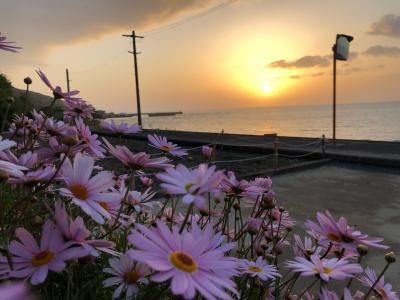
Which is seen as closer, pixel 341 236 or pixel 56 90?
pixel 341 236

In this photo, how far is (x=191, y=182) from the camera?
24.5 inches

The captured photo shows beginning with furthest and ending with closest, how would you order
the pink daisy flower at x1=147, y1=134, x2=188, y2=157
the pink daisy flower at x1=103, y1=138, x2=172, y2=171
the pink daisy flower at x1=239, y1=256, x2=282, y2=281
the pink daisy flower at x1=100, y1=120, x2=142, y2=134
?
the pink daisy flower at x1=100, y1=120, x2=142, y2=134, the pink daisy flower at x1=147, y1=134, x2=188, y2=157, the pink daisy flower at x1=239, y1=256, x2=282, y2=281, the pink daisy flower at x1=103, y1=138, x2=172, y2=171

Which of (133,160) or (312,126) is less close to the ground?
(133,160)

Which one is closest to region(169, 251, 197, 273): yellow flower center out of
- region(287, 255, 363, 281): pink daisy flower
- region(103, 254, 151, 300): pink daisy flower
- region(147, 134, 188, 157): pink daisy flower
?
region(103, 254, 151, 300): pink daisy flower

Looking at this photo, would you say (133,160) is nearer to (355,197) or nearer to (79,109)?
(79,109)

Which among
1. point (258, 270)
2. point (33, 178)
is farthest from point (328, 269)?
point (33, 178)

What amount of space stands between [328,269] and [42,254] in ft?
1.96

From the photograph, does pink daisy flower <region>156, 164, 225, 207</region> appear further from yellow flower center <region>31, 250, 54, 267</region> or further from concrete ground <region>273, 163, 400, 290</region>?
concrete ground <region>273, 163, 400, 290</region>

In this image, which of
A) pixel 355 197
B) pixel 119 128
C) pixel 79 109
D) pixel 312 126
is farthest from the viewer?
pixel 312 126

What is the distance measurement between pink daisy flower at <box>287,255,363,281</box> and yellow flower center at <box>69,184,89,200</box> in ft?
1.50

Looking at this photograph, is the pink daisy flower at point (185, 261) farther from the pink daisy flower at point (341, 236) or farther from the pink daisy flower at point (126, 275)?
the pink daisy flower at point (341, 236)

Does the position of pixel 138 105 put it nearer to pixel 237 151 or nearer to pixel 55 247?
pixel 237 151

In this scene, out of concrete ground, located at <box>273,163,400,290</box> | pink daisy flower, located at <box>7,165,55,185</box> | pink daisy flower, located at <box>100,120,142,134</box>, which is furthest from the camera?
concrete ground, located at <box>273,163,400,290</box>

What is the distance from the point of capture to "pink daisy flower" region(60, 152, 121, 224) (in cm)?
69
